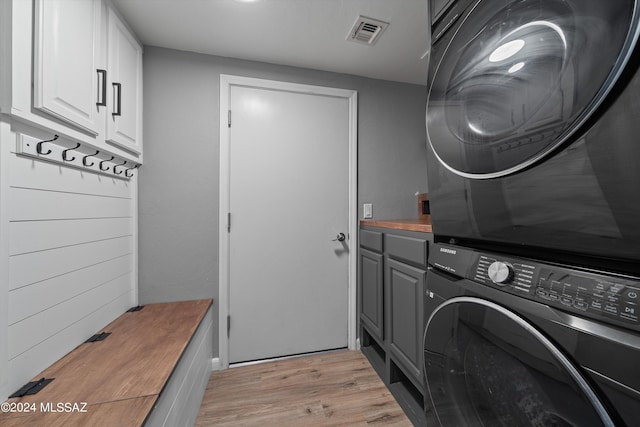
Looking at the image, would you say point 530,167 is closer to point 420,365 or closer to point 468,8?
point 468,8

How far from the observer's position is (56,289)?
1036mm

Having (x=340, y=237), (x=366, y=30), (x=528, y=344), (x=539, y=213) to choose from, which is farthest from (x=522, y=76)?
(x=340, y=237)

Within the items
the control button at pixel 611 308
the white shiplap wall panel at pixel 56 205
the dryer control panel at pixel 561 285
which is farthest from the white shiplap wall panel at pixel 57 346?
the control button at pixel 611 308

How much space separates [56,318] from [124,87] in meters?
1.26

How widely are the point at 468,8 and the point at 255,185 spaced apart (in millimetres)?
1517

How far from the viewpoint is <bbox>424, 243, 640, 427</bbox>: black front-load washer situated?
1.32 ft

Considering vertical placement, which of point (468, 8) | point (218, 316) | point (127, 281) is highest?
point (468, 8)

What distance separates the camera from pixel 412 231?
129cm

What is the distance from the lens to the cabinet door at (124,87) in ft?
4.37

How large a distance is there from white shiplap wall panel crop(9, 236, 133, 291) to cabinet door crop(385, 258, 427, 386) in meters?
1.59

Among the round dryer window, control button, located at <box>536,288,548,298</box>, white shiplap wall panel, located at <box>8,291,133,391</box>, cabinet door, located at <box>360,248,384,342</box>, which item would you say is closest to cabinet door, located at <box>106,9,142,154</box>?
white shiplap wall panel, located at <box>8,291,133,391</box>

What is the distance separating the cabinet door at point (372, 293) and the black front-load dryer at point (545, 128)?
973mm

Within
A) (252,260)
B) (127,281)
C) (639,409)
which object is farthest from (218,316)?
(639,409)

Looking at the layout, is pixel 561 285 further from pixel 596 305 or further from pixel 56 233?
pixel 56 233
